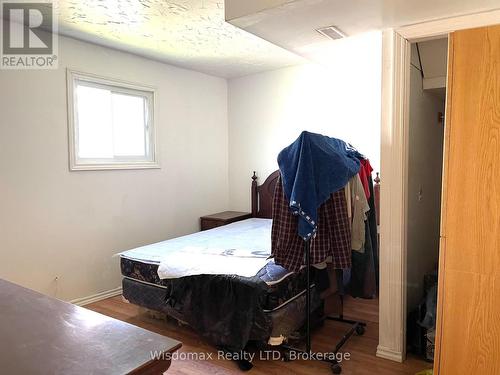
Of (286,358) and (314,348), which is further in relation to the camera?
(314,348)

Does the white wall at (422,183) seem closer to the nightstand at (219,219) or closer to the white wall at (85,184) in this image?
the nightstand at (219,219)

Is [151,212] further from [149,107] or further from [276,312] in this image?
[276,312]

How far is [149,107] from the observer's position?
4109 mm

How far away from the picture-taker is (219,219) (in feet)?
14.8

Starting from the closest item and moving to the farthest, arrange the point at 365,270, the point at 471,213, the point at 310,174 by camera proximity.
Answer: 1. the point at 471,213
2. the point at 310,174
3. the point at 365,270

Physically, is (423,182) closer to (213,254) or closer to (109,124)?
(213,254)

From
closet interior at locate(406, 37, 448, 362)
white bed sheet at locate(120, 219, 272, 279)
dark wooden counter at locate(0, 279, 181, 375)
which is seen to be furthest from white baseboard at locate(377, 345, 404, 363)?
dark wooden counter at locate(0, 279, 181, 375)

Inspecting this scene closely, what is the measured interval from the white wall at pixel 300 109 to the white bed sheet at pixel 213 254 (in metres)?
1.29

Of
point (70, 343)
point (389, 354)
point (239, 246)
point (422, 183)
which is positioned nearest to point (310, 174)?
point (422, 183)

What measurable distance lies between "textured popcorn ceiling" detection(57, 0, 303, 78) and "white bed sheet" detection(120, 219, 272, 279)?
1878 mm

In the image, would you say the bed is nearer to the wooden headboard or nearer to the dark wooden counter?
the wooden headboard

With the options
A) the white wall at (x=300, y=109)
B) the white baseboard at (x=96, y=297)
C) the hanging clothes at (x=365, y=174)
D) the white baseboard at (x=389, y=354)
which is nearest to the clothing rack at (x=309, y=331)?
the white baseboard at (x=389, y=354)

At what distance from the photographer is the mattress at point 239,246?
8.03ft

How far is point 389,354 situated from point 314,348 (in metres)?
0.51
